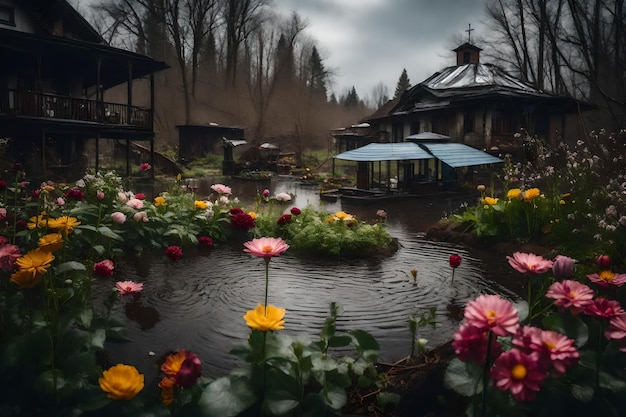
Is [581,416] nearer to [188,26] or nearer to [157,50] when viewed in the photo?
[188,26]

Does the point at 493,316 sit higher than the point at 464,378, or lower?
higher

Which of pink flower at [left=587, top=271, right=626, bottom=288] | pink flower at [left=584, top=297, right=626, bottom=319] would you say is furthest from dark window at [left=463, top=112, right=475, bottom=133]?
pink flower at [left=584, top=297, right=626, bottom=319]

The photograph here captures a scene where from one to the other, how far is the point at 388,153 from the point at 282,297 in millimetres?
12817

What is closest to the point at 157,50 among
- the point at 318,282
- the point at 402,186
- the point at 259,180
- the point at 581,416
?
the point at 259,180

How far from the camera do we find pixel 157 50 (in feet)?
143

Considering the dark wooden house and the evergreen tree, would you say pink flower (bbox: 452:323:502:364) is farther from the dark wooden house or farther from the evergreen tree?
the evergreen tree

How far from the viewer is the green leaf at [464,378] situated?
1962 millimetres

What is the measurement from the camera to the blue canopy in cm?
1659

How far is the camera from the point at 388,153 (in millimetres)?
16922

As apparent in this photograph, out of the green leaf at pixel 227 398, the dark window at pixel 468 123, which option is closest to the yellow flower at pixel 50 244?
the green leaf at pixel 227 398

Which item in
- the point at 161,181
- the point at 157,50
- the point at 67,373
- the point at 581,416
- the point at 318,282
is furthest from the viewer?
the point at 157,50

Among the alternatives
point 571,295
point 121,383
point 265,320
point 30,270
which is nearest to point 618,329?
point 571,295

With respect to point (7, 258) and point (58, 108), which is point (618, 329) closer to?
point (7, 258)

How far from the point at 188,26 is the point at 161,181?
72.4ft
